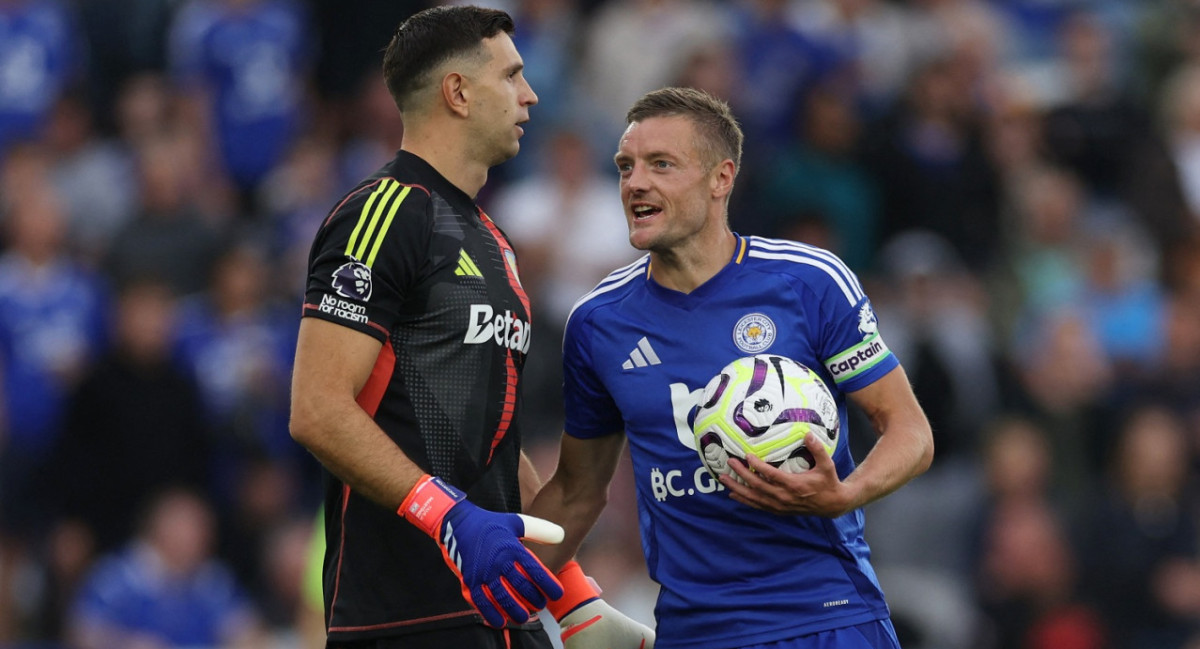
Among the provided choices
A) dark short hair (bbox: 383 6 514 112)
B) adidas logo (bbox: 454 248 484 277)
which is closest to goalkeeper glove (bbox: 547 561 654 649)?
adidas logo (bbox: 454 248 484 277)

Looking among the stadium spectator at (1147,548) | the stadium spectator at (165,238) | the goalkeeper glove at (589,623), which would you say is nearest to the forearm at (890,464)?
the goalkeeper glove at (589,623)

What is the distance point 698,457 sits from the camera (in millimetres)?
5750

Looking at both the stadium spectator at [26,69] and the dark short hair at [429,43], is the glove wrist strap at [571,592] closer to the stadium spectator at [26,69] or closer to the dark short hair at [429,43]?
the dark short hair at [429,43]

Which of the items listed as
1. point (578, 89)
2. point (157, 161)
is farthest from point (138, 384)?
point (578, 89)

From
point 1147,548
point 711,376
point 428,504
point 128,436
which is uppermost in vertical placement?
point 711,376

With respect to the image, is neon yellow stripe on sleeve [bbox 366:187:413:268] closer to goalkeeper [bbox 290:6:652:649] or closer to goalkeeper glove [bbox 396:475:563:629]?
goalkeeper [bbox 290:6:652:649]

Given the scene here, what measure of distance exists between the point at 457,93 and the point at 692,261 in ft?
3.15

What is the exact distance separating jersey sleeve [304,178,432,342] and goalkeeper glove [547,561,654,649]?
1393 millimetres

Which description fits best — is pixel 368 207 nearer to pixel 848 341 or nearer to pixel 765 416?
pixel 765 416

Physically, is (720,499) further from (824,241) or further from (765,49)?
(765,49)

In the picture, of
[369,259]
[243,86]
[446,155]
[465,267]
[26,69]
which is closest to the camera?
[369,259]

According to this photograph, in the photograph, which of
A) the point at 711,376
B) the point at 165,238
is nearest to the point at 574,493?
the point at 711,376

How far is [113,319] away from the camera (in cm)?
1164

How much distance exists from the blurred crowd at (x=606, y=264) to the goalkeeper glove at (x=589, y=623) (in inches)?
130
